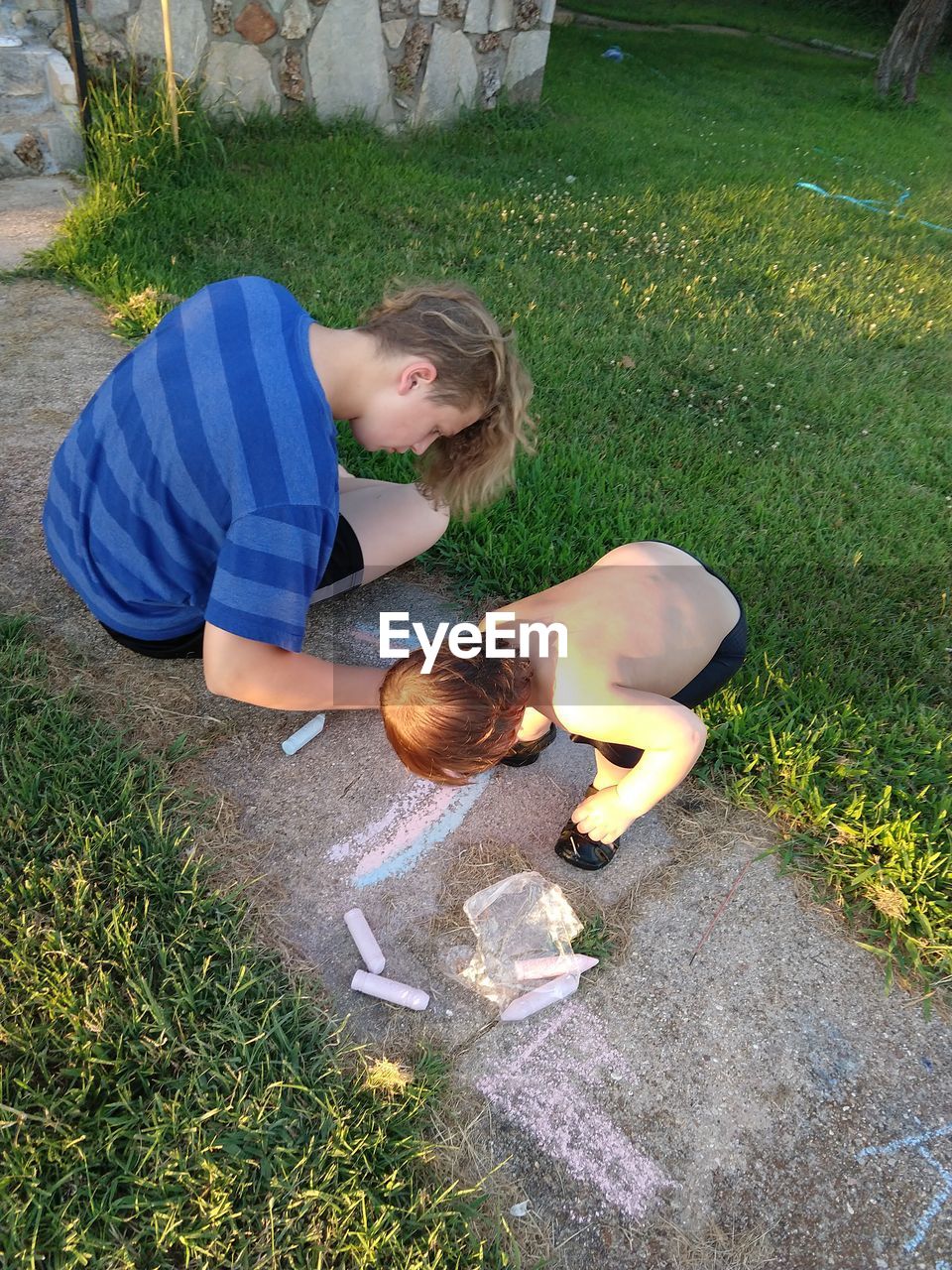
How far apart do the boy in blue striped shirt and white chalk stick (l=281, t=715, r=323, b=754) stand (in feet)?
0.99

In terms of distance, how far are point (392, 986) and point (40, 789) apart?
3.14 ft

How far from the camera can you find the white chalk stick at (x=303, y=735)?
7.98 ft

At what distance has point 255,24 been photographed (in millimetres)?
5191

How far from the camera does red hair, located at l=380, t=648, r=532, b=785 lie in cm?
185

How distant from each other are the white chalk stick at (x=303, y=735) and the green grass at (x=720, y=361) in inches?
30.0

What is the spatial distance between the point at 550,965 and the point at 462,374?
1305 mm

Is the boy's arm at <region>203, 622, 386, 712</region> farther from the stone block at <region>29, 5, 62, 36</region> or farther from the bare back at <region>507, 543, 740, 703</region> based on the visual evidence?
the stone block at <region>29, 5, 62, 36</region>

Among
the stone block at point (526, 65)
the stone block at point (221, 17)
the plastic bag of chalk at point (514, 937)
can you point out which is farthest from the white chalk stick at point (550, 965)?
the stone block at point (526, 65)

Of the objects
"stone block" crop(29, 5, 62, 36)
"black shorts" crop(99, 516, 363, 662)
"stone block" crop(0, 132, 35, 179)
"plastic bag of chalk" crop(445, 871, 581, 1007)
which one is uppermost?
"stone block" crop(29, 5, 62, 36)

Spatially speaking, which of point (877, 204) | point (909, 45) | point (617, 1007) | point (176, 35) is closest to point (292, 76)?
point (176, 35)

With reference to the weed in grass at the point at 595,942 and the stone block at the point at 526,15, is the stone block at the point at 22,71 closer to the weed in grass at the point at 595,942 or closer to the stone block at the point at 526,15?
the stone block at the point at 526,15

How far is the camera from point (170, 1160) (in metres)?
1.58

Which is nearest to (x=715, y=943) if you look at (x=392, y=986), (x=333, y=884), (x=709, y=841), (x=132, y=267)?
(x=709, y=841)

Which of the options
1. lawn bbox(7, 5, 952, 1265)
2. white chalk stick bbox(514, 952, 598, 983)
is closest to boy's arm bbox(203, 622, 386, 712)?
lawn bbox(7, 5, 952, 1265)
